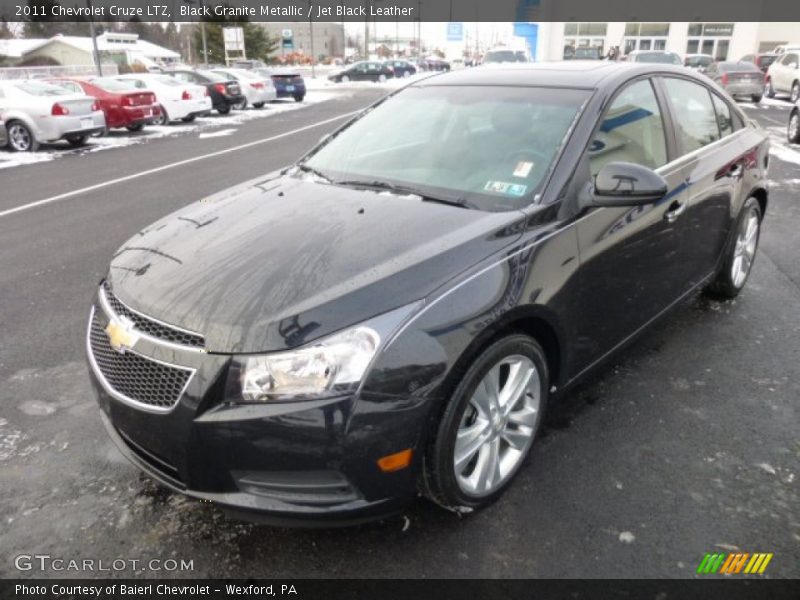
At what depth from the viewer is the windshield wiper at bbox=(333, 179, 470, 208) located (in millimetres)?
2824

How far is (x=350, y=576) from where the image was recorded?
2277mm

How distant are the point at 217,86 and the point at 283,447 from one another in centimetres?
2142

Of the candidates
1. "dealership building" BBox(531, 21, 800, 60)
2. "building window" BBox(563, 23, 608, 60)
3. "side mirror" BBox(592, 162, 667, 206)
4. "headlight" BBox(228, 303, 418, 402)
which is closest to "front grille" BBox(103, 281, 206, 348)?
"headlight" BBox(228, 303, 418, 402)

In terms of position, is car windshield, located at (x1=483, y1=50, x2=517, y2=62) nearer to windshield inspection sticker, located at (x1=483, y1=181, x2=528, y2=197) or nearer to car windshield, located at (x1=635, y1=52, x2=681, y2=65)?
car windshield, located at (x1=635, y1=52, x2=681, y2=65)

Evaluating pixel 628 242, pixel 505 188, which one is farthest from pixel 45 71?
pixel 628 242

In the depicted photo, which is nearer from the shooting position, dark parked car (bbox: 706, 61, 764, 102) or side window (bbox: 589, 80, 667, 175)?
side window (bbox: 589, 80, 667, 175)

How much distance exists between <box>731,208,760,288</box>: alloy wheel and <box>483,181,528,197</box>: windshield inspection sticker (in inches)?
91.5

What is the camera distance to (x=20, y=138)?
1336 cm

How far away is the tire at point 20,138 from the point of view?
1319 cm

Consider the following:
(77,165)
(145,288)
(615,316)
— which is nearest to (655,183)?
(615,316)

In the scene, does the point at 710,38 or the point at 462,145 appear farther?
the point at 710,38

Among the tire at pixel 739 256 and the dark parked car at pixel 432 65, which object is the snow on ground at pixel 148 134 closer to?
the tire at pixel 739 256

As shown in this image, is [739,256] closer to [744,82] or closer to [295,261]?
[295,261]

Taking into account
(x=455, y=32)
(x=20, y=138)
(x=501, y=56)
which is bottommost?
(x=20, y=138)
